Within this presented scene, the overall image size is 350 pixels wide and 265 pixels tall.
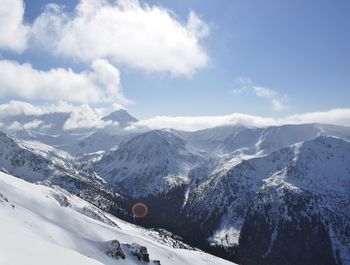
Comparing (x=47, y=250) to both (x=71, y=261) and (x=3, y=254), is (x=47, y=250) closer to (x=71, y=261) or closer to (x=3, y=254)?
(x=71, y=261)

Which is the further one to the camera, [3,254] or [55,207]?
[55,207]

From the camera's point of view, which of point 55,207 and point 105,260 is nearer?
point 105,260

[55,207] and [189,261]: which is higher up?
[55,207]

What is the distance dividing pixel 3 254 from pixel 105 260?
49.5 metres

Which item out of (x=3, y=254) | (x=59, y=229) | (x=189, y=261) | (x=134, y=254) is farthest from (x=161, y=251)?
(x=3, y=254)

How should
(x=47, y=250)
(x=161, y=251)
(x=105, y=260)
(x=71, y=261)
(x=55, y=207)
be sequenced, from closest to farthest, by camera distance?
(x=71, y=261), (x=47, y=250), (x=105, y=260), (x=55, y=207), (x=161, y=251)

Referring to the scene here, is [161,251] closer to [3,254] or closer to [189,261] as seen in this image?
[189,261]

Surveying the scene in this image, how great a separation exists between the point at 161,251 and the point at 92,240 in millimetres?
37303

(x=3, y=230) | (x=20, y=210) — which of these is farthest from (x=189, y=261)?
(x=3, y=230)

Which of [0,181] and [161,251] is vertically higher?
[0,181]

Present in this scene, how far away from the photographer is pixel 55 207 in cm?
10250

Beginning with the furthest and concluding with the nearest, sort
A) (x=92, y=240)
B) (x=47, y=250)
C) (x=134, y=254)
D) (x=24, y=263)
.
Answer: (x=134, y=254)
(x=92, y=240)
(x=47, y=250)
(x=24, y=263)

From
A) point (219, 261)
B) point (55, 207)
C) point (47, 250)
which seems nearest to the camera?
point (47, 250)

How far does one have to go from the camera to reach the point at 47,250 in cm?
3766
